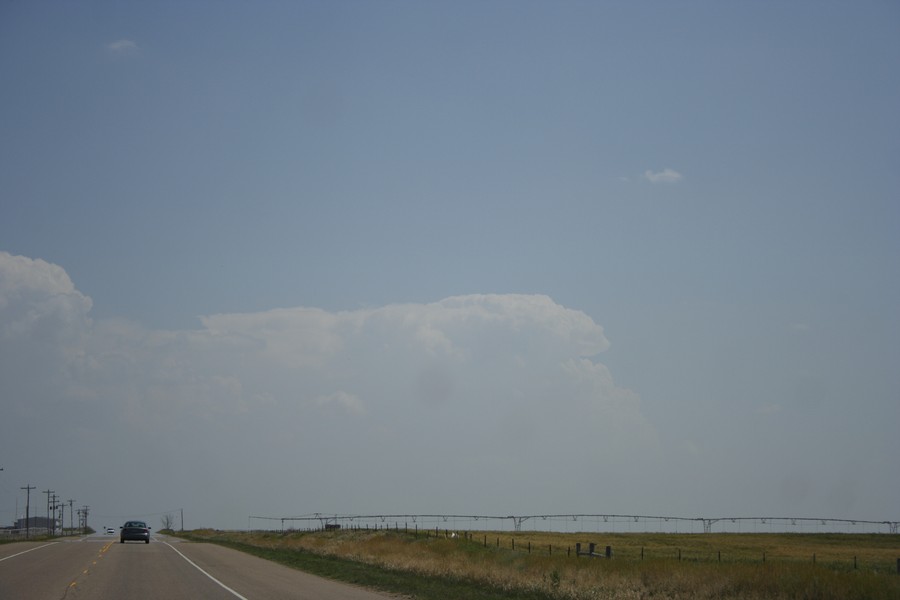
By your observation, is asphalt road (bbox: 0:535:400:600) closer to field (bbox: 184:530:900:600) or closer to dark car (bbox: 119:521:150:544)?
field (bbox: 184:530:900:600)

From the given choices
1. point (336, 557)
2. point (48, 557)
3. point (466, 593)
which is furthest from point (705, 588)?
point (48, 557)

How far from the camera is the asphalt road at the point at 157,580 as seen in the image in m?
25.4

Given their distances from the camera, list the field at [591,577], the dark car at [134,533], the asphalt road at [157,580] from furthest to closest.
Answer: the dark car at [134,533], the asphalt road at [157,580], the field at [591,577]

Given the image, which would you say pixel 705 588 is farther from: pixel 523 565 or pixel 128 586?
pixel 128 586

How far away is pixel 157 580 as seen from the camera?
99.3 ft

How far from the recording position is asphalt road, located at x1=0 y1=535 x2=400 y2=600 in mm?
25422

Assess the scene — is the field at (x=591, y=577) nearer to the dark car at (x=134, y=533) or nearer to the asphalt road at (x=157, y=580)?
the asphalt road at (x=157, y=580)

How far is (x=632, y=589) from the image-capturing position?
25562 mm

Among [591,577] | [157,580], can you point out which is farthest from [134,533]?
[591,577]

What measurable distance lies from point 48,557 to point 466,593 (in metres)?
26.8

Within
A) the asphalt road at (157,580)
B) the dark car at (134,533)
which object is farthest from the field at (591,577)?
the dark car at (134,533)

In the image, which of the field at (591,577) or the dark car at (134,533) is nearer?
the field at (591,577)

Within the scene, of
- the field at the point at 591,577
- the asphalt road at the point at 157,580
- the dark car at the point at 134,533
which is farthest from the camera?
the dark car at the point at 134,533

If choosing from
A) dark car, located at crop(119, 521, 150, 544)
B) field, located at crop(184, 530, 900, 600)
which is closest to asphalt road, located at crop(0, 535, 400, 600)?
field, located at crop(184, 530, 900, 600)
